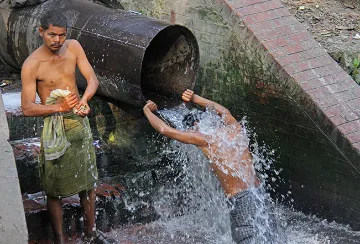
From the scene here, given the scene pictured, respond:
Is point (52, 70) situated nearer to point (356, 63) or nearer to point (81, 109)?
point (81, 109)

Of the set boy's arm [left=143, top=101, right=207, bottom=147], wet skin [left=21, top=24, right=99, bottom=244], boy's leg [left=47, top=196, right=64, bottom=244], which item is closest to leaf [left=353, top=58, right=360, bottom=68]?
boy's arm [left=143, top=101, right=207, bottom=147]

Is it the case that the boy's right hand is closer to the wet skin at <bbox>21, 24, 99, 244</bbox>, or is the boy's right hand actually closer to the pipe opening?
the wet skin at <bbox>21, 24, 99, 244</bbox>

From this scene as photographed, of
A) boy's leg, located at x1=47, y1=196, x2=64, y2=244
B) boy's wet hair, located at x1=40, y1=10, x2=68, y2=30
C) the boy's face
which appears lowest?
boy's leg, located at x1=47, y1=196, x2=64, y2=244

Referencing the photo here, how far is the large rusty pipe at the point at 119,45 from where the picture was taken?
5891 millimetres

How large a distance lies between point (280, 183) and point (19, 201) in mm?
3366

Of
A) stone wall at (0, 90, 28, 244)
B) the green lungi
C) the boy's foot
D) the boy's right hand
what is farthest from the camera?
the boy's foot

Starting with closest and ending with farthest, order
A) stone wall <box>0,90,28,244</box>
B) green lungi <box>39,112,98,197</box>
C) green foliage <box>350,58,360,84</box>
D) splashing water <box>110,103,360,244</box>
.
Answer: stone wall <box>0,90,28,244</box>
green lungi <box>39,112,98,197</box>
splashing water <box>110,103,360,244</box>
green foliage <box>350,58,360,84</box>

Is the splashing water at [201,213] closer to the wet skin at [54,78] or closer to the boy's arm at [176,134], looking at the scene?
the boy's arm at [176,134]

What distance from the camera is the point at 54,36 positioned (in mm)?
5172

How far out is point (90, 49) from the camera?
617 cm

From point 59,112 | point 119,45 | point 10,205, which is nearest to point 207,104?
point 119,45

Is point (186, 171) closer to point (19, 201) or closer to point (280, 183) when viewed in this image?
point (280, 183)

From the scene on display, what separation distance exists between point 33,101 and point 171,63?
1776 millimetres

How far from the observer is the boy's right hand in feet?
16.5
